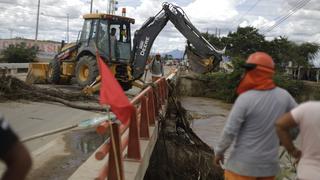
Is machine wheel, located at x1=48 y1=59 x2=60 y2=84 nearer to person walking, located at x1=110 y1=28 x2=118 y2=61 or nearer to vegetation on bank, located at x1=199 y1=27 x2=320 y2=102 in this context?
person walking, located at x1=110 y1=28 x2=118 y2=61

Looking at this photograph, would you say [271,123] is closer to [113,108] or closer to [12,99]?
[113,108]

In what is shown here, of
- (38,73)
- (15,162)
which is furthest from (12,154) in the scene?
(38,73)

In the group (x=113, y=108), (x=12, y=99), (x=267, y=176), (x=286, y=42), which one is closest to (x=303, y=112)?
(x=267, y=176)

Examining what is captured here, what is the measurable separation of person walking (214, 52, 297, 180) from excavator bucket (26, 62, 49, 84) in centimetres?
2044

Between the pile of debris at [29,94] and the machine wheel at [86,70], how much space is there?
7.21 feet

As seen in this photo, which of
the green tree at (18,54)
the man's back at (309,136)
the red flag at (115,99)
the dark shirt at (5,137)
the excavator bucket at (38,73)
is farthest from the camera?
the green tree at (18,54)

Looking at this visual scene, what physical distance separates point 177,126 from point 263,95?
8.04 m

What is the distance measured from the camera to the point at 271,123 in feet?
17.1

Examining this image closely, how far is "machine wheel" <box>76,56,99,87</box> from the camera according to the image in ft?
67.2

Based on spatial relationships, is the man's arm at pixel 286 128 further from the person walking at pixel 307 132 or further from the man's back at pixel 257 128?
the man's back at pixel 257 128

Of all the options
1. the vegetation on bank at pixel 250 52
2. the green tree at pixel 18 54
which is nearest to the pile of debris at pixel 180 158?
the vegetation on bank at pixel 250 52

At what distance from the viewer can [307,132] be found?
14.9 ft

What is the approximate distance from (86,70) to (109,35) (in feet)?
5.31

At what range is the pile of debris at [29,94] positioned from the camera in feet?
55.8
